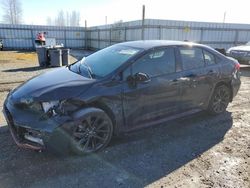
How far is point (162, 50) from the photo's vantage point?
4406 millimetres

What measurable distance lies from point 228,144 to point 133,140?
1.62 metres

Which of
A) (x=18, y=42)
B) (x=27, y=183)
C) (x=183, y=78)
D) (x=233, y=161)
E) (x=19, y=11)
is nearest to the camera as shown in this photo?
(x=27, y=183)

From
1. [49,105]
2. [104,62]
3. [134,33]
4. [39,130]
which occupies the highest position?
[134,33]

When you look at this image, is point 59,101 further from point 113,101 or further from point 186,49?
point 186,49

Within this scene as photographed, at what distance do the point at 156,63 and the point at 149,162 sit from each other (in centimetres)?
169

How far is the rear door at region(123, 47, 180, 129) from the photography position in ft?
12.8

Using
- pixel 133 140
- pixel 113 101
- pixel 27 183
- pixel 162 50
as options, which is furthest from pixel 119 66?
pixel 27 183

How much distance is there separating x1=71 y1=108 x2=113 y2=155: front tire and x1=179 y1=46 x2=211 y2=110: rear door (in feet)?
5.49

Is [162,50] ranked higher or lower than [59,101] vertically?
higher

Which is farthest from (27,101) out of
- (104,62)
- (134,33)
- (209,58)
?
(134,33)

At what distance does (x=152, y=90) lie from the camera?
4.06 metres

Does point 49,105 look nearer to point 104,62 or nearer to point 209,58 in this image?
point 104,62

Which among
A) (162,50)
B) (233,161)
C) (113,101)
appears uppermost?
(162,50)

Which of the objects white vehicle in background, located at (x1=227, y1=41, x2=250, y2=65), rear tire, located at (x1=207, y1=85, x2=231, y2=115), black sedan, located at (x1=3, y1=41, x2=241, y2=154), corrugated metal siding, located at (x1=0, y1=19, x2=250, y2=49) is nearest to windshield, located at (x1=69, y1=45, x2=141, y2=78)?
black sedan, located at (x1=3, y1=41, x2=241, y2=154)
